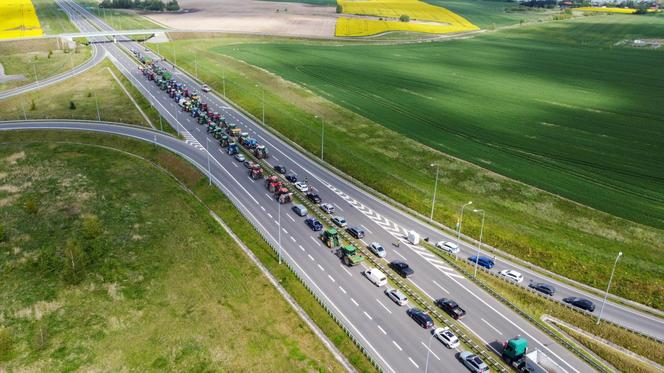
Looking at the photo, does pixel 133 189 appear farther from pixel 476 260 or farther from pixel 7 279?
pixel 476 260

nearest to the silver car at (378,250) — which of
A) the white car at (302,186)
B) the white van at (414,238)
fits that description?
the white van at (414,238)

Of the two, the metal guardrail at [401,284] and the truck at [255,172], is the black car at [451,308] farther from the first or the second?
the truck at [255,172]

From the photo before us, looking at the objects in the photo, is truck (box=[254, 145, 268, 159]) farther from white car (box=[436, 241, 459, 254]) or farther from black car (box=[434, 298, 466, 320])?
black car (box=[434, 298, 466, 320])

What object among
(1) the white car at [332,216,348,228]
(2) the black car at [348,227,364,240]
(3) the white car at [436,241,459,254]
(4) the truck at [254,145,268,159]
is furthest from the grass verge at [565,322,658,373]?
(4) the truck at [254,145,268,159]

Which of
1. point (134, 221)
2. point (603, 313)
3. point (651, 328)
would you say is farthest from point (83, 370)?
point (651, 328)

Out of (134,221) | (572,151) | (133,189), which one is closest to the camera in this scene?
(134,221)

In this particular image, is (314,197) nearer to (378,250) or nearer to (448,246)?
(378,250)
